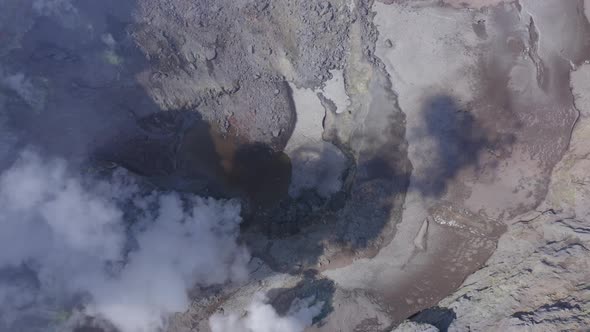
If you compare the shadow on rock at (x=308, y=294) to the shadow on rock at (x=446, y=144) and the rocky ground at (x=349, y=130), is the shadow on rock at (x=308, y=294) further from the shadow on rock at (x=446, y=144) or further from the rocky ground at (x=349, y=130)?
the shadow on rock at (x=446, y=144)

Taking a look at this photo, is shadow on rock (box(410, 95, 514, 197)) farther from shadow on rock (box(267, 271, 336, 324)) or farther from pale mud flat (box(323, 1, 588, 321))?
shadow on rock (box(267, 271, 336, 324))

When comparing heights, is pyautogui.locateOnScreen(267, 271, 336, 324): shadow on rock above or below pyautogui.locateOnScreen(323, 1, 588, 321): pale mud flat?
below

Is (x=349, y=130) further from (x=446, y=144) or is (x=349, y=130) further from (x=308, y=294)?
(x=308, y=294)

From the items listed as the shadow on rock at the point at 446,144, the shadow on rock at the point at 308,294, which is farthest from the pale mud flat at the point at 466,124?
the shadow on rock at the point at 308,294

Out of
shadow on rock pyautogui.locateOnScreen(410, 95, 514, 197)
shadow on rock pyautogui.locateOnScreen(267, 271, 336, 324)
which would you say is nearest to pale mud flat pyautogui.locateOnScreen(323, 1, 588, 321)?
shadow on rock pyautogui.locateOnScreen(410, 95, 514, 197)

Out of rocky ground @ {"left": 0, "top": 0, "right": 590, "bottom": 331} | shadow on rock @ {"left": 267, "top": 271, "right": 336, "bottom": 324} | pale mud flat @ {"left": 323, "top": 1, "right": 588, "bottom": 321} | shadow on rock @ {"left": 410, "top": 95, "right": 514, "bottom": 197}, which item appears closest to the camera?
shadow on rock @ {"left": 267, "top": 271, "right": 336, "bottom": 324}

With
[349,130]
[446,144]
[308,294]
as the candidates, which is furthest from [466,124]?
[308,294]

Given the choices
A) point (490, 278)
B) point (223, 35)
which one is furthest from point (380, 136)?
point (223, 35)
